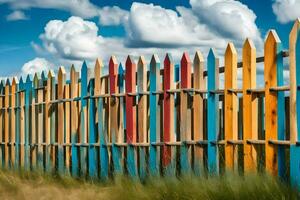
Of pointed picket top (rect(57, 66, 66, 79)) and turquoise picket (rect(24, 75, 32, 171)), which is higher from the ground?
pointed picket top (rect(57, 66, 66, 79))

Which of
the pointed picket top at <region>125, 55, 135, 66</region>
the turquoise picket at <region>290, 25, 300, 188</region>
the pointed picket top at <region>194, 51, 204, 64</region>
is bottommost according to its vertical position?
the turquoise picket at <region>290, 25, 300, 188</region>

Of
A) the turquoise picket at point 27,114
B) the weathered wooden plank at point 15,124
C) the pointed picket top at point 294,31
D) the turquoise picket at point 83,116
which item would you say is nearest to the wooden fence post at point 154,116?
the turquoise picket at point 83,116

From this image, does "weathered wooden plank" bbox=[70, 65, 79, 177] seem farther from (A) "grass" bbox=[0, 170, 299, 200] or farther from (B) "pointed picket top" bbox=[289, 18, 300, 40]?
(B) "pointed picket top" bbox=[289, 18, 300, 40]

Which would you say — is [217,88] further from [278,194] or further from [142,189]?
[278,194]

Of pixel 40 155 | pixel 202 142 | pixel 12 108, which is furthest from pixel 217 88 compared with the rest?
pixel 12 108

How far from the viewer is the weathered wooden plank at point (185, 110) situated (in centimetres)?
835

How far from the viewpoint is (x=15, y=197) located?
901 centimetres

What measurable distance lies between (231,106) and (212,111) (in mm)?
364

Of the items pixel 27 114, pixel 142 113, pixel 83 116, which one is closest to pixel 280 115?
pixel 142 113

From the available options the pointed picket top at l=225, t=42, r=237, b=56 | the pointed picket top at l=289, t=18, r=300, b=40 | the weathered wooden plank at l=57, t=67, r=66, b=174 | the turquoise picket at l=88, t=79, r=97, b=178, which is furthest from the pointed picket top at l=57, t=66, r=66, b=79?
the pointed picket top at l=289, t=18, r=300, b=40

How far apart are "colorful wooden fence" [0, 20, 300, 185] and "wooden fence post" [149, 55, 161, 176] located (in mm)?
16

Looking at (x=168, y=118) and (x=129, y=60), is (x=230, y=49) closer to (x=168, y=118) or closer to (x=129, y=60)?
(x=168, y=118)

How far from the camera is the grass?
619 centimetres

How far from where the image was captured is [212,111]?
8.01 meters
